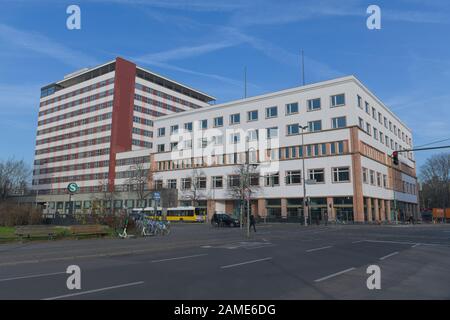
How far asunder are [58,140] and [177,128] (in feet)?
145

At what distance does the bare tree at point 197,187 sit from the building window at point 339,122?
2683 centimetres

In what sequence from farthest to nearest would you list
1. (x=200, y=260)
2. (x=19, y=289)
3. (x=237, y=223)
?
(x=237, y=223) < (x=200, y=260) < (x=19, y=289)

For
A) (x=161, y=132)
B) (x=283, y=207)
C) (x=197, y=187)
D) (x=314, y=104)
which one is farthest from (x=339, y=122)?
(x=161, y=132)

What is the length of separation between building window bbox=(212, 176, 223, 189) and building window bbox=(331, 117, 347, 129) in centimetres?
2318

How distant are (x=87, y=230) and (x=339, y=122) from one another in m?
44.0

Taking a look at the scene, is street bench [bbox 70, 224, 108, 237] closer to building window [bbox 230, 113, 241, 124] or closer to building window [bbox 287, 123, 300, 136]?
building window [bbox 287, 123, 300, 136]

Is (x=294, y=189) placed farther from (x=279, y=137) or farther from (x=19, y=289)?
(x=19, y=289)

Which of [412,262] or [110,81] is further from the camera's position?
[110,81]

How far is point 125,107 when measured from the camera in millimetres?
87875

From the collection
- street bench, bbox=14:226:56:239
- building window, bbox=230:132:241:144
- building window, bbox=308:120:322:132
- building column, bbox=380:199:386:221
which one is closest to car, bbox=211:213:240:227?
building window, bbox=308:120:322:132

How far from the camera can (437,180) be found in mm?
93062

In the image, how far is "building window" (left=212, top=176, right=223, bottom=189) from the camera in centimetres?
6850

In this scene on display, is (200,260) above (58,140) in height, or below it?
below

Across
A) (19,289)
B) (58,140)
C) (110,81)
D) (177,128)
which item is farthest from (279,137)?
(58,140)
